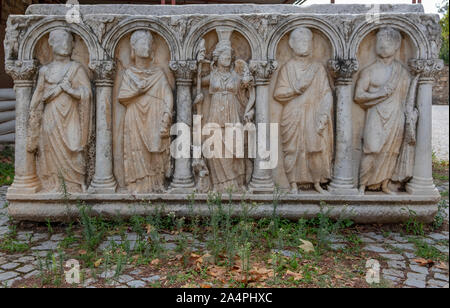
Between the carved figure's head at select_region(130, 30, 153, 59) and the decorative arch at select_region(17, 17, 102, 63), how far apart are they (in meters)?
0.40

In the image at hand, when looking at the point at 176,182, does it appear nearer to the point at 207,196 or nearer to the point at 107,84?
the point at 207,196

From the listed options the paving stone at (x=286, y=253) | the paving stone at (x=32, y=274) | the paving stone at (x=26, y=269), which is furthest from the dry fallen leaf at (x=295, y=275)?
the paving stone at (x=26, y=269)

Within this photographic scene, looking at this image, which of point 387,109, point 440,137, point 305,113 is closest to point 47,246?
point 305,113

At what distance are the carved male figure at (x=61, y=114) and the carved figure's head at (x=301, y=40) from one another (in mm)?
2482

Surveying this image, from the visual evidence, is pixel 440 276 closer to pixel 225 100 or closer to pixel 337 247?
pixel 337 247

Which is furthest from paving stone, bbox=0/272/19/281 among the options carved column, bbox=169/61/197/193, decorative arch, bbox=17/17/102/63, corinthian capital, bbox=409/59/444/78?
A: corinthian capital, bbox=409/59/444/78

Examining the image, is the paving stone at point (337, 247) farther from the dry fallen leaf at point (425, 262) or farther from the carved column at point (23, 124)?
the carved column at point (23, 124)

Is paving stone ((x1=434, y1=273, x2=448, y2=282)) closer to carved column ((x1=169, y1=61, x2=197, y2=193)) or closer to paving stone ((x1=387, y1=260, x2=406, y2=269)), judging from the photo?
paving stone ((x1=387, y1=260, x2=406, y2=269))

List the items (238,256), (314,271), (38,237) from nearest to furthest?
(314,271) → (238,256) → (38,237)

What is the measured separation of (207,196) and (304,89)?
1.71 m

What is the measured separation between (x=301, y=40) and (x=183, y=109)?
160 cm

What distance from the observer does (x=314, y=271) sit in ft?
11.2

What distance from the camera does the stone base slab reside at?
177 inches

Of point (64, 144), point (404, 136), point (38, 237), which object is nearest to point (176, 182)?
point (64, 144)
